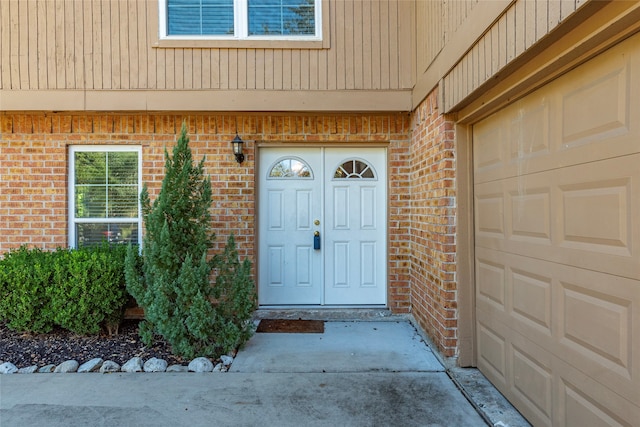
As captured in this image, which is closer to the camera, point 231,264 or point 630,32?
point 630,32

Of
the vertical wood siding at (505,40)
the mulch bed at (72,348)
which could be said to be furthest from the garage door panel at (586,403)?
the mulch bed at (72,348)

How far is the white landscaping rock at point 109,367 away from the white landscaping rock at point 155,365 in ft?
0.82

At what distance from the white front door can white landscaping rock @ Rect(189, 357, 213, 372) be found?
1.52 metres

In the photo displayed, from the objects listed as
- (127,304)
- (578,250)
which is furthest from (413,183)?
(127,304)

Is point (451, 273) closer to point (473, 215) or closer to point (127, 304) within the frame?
point (473, 215)

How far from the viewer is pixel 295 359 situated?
360 centimetres

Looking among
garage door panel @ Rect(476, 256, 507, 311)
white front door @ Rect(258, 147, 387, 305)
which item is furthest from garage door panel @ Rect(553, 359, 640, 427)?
white front door @ Rect(258, 147, 387, 305)

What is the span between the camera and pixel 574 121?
2158 millimetres

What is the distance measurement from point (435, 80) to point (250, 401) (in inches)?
128

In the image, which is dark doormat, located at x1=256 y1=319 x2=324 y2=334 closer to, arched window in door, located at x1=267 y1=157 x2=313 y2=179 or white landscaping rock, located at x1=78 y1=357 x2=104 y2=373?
white landscaping rock, located at x1=78 y1=357 x2=104 y2=373

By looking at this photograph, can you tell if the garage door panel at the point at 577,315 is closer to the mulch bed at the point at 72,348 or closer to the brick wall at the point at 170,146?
the brick wall at the point at 170,146

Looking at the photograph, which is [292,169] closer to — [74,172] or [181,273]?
[181,273]

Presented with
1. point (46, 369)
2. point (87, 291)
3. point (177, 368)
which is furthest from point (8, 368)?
point (177, 368)

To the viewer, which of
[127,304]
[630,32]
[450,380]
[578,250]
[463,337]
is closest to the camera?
[630,32]
